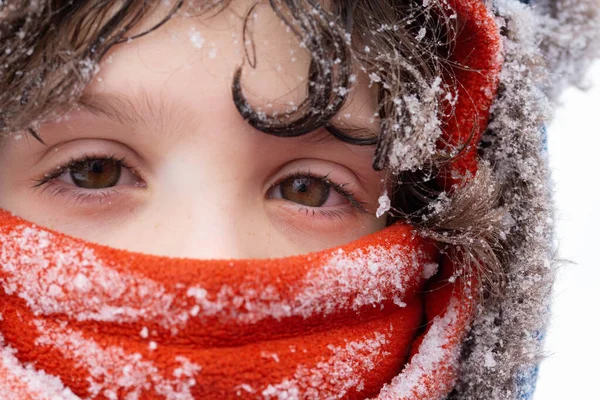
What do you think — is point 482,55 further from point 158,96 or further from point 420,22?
point 158,96

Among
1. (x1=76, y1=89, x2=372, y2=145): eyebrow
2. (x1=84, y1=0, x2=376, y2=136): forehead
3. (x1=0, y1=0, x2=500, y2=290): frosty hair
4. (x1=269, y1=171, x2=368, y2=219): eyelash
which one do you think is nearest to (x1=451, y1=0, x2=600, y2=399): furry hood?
(x1=0, y1=0, x2=500, y2=290): frosty hair

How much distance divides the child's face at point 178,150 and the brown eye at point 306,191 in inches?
1.8

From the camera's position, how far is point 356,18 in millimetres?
1143

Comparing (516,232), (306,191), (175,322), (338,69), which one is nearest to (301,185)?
(306,191)

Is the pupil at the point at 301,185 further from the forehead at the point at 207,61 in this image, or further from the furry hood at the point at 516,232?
the furry hood at the point at 516,232

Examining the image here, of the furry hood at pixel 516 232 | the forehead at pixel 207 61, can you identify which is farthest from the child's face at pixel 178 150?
the furry hood at pixel 516 232

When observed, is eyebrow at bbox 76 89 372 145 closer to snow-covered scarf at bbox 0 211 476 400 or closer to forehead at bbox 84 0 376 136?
forehead at bbox 84 0 376 136

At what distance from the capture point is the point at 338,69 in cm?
109

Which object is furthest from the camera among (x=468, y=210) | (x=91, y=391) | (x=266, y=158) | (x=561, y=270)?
(x=561, y=270)

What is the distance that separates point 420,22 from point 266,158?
0.44m

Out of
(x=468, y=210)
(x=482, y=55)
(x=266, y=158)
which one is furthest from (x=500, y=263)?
(x=266, y=158)

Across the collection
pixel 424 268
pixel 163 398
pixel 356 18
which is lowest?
pixel 163 398

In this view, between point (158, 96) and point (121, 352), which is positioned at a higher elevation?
point (158, 96)

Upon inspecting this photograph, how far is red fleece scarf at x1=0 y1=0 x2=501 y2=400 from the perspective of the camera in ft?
3.22
